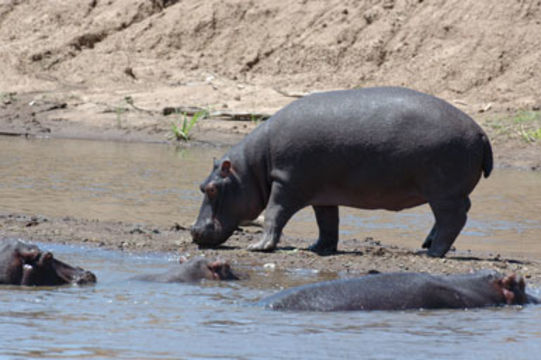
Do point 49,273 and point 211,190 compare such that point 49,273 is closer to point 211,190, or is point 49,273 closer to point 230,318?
point 230,318

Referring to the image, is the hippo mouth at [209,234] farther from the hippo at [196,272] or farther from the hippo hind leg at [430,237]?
the hippo hind leg at [430,237]

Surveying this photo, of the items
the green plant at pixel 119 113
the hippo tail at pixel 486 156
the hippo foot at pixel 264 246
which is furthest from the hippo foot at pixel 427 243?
the green plant at pixel 119 113

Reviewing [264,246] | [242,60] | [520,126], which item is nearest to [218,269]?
[264,246]

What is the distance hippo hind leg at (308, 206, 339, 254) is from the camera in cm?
870

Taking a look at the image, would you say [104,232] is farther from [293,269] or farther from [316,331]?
[316,331]

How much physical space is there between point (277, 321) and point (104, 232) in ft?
12.9

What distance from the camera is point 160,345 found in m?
4.96

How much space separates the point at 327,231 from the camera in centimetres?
875

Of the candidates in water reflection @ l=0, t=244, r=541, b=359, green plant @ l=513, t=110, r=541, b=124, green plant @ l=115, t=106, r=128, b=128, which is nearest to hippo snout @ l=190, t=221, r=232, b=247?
water reflection @ l=0, t=244, r=541, b=359

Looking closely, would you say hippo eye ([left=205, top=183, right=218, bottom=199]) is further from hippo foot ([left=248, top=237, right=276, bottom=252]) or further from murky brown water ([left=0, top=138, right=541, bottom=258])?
murky brown water ([left=0, top=138, right=541, bottom=258])

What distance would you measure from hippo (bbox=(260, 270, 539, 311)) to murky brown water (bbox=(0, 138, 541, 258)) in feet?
8.21

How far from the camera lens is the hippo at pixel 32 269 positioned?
6.75 m

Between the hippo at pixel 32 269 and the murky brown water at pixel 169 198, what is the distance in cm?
315

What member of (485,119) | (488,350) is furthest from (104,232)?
(485,119)
